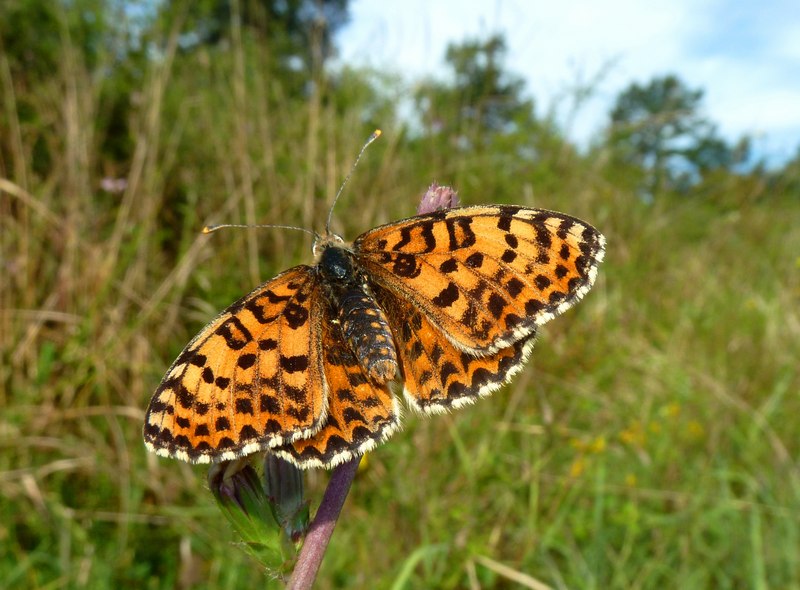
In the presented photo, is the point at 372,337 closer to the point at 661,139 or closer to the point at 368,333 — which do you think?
the point at 368,333

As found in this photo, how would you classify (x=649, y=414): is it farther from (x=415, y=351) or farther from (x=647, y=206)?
(x=415, y=351)

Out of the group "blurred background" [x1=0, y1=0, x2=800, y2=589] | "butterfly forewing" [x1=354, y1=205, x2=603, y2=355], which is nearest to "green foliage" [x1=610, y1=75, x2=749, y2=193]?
"blurred background" [x1=0, y1=0, x2=800, y2=589]

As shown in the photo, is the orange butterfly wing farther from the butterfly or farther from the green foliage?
the green foliage

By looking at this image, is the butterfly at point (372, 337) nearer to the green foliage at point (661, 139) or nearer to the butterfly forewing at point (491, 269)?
the butterfly forewing at point (491, 269)

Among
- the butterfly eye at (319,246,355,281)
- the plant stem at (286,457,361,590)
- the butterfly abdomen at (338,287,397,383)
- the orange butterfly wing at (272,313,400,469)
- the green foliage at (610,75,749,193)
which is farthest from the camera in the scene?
the green foliage at (610,75,749,193)

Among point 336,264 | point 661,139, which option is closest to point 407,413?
point 336,264

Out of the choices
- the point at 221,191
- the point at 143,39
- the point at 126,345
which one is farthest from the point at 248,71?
the point at 126,345

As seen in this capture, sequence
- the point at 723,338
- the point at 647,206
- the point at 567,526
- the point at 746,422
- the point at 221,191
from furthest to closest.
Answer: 1. the point at 647,206
2. the point at 723,338
3. the point at 221,191
4. the point at 746,422
5. the point at 567,526
